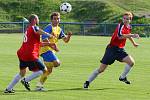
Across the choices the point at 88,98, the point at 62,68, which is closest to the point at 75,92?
the point at 88,98

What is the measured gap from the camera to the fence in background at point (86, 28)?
51.1 m

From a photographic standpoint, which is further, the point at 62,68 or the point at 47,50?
the point at 62,68

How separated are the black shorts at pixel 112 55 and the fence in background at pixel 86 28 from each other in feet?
118

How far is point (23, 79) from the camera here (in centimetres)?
1305

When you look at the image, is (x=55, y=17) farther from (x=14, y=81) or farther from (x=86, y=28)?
(x=86, y=28)

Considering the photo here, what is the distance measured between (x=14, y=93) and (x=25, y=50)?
102 centimetres

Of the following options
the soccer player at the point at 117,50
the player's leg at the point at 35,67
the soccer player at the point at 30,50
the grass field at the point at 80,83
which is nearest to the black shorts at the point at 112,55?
the soccer player at the point at 117,50

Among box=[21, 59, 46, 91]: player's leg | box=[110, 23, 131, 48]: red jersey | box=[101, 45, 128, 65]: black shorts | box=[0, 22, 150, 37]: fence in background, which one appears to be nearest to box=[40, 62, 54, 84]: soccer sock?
box=[21, 59, 46, 91]: player's leg

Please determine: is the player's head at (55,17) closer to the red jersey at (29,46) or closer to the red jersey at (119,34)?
the red jersey at (29,46)

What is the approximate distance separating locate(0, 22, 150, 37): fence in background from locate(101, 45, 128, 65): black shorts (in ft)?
118

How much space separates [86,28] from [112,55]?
39.8 meters

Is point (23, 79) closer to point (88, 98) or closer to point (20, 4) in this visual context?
point (88, 98)

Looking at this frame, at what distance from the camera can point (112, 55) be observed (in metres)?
14.2

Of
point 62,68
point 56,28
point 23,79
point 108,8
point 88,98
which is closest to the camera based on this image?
point 88,98
